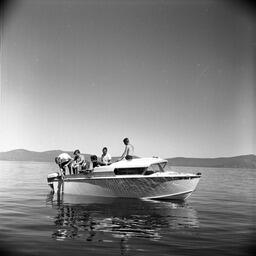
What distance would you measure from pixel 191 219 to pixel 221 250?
5027 mm

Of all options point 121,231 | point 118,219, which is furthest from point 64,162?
point 121,231

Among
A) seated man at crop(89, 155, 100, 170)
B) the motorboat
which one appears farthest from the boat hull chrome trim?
seated man at crop(89, 155, 100, 170)

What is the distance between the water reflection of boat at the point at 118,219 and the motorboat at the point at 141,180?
56 centimetres

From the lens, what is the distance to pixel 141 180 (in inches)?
731

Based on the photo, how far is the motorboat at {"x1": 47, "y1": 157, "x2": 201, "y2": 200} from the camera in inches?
728

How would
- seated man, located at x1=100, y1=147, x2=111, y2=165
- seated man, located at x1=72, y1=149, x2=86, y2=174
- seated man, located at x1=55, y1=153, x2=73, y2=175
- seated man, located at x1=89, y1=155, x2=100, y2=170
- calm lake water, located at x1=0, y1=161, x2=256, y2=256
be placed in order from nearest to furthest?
calm lake water, located at x1=0, y1=161, x2=256, y2=256 < seated man, located at x1=100, y1=147, x2=111, y2=165 < seated man, located at x1=89, y1=155, x2=100, y2=170 < seated man, located at x1=72, y1=149, x2=86, y2=174 < seated man, located at x1=55, y1=153, x2=73, y2=175

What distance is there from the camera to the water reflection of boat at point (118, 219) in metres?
10.1

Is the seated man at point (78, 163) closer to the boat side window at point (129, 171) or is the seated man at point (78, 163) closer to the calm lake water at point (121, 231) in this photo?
the boat side window at point (129, 171)

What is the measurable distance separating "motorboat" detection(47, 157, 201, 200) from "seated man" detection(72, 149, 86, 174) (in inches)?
46.5

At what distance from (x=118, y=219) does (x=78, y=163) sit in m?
8.95

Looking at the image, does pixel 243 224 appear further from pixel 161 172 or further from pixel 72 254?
pixel 72 254

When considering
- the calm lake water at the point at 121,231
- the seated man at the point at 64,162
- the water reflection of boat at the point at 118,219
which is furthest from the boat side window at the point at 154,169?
the seated man at the point at 64,162

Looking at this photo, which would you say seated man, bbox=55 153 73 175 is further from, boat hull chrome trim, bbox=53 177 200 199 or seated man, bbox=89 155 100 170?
boat hull chrome trim, bbox=53 177 200 199

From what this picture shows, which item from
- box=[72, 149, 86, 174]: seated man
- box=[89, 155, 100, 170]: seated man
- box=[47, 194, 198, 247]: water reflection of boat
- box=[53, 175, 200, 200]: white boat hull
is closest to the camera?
box=[47, 194, 198, 247]: water reflection of boat
